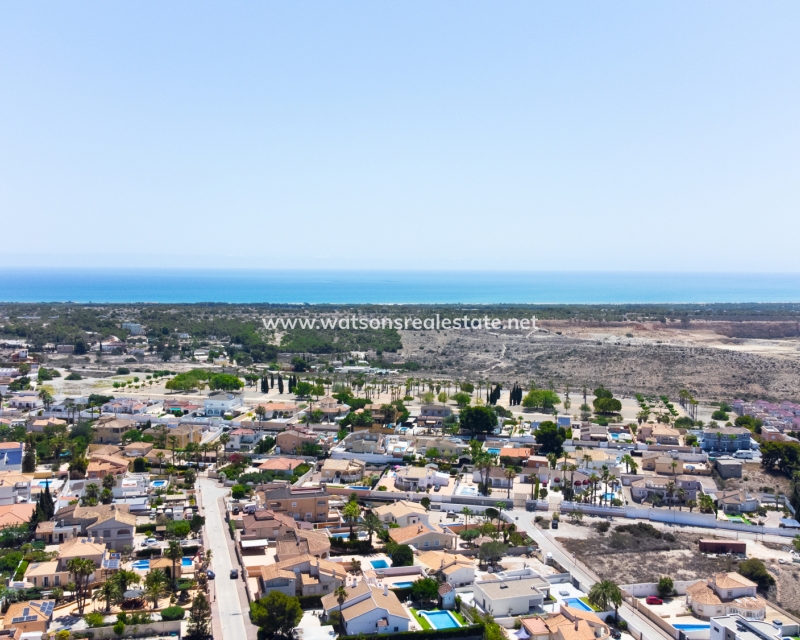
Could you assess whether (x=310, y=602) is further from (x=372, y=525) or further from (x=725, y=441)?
(x=725, y=441)

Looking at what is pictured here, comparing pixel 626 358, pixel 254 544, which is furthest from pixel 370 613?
pixel 626 358

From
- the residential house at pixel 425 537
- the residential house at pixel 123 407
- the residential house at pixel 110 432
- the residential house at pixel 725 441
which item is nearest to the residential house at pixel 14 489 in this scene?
the residential house at pixel 110 432

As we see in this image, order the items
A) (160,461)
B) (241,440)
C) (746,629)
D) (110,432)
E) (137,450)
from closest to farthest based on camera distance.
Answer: (746,629)
(160,461)
(137,450)
(241,440)
(110,432)

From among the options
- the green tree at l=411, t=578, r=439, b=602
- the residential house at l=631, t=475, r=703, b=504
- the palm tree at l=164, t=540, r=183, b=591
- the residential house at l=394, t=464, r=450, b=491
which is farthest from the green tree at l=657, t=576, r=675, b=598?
the palm tree at l=164, t=540, r=183, b=591

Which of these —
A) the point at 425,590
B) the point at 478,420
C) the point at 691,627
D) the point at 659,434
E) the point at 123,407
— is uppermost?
the point at 478,420

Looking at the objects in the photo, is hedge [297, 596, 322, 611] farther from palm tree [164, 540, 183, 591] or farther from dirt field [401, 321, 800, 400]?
dirt field [401, 321, 800, 400]

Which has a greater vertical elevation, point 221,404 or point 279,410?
point 221,404

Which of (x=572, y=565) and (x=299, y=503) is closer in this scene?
(x=572, y=565)

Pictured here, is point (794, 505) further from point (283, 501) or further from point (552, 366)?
point (552, 366)
